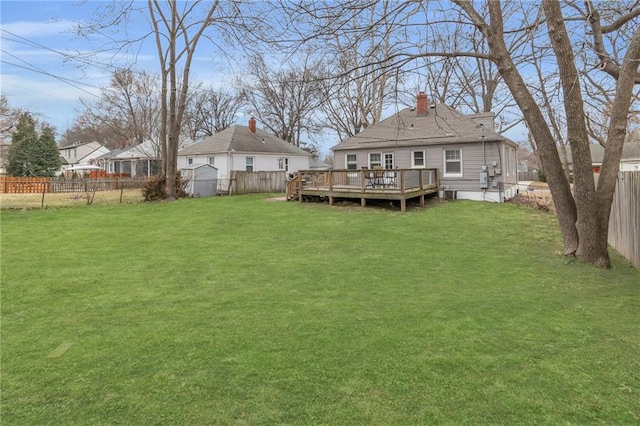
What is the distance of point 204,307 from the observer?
434 centimetres

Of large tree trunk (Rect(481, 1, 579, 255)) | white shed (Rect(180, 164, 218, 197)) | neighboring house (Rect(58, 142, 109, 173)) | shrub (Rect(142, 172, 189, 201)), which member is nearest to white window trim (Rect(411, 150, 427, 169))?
large tree trunk (Rect(481, 1, 579, 255))

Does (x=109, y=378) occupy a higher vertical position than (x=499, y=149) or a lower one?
lower

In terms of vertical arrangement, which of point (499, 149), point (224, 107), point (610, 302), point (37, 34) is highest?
point (224, 107)

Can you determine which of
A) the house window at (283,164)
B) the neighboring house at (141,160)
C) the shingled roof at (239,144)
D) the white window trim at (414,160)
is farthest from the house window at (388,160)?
the neighboring house at (141,160)

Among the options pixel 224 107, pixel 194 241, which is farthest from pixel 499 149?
pixel 224 107

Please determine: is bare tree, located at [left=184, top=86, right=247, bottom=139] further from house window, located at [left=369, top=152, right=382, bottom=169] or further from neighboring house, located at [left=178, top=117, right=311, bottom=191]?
house window, located at [left=369, top=152, right=382, bottom=169]

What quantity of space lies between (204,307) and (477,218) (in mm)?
10038

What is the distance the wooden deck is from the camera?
14.0 metres

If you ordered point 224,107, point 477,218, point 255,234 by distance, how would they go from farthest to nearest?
point 224,107 → point 477,218 → point 255,234

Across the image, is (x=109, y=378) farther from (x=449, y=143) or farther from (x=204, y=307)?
(x=449, y=143)

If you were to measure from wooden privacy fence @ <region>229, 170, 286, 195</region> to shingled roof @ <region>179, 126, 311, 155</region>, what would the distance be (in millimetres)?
3293

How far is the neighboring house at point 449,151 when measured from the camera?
16094mm

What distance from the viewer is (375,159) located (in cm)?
1883

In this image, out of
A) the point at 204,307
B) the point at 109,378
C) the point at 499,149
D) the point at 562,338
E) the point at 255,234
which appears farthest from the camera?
the point at 499,149
